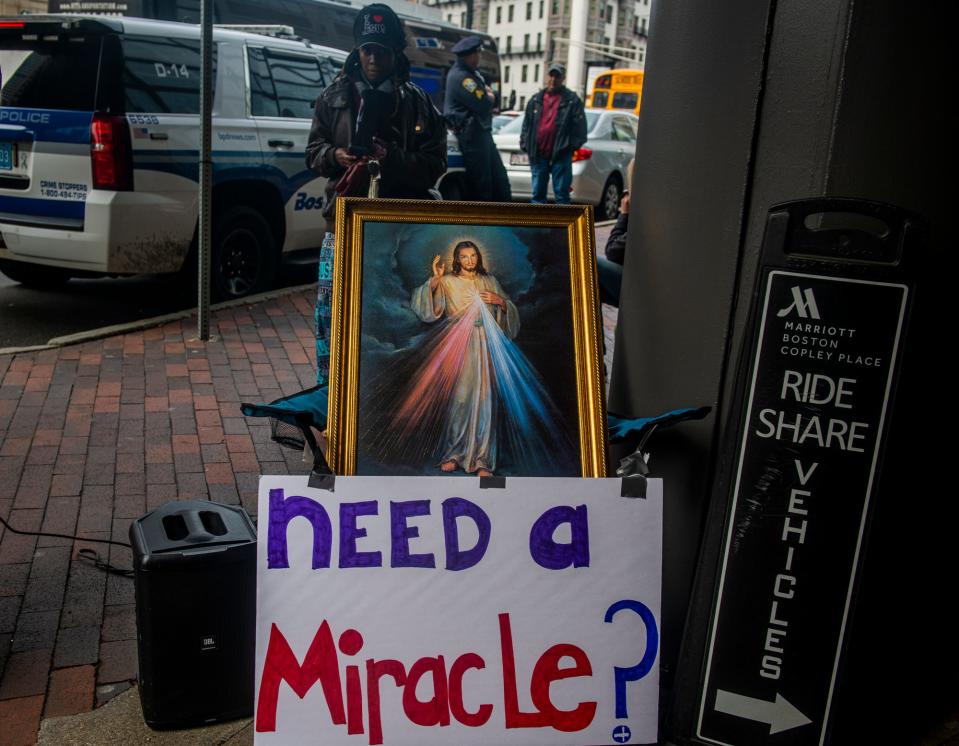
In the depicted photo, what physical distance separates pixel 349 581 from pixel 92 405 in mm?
3350

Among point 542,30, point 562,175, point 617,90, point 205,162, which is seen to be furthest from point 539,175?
point 542,30

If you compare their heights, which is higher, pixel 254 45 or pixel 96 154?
pixel 254 45

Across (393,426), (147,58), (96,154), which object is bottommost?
(393,426)

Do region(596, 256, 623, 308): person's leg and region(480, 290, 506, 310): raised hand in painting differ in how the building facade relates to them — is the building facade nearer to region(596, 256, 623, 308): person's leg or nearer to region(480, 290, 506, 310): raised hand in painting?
region(596, 256, 623, 308): person's leg

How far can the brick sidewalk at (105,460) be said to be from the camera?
9.84ft

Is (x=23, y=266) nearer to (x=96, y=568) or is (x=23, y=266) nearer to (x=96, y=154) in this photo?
(x=96, y=154)

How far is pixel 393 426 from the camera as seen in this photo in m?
2.63

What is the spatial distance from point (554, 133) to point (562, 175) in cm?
51

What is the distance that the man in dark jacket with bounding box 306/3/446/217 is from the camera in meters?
4.38

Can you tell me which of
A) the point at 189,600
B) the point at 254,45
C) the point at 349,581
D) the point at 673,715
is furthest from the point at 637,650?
the point at 254,45

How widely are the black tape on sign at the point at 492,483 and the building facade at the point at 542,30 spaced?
8514cm

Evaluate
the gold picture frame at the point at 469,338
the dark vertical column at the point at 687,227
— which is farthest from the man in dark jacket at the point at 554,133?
the gold picture frame at the point at 469,338

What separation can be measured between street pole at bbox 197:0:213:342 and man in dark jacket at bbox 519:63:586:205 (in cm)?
588

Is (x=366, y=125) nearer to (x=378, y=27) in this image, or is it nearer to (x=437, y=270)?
(x=378, y=27)
